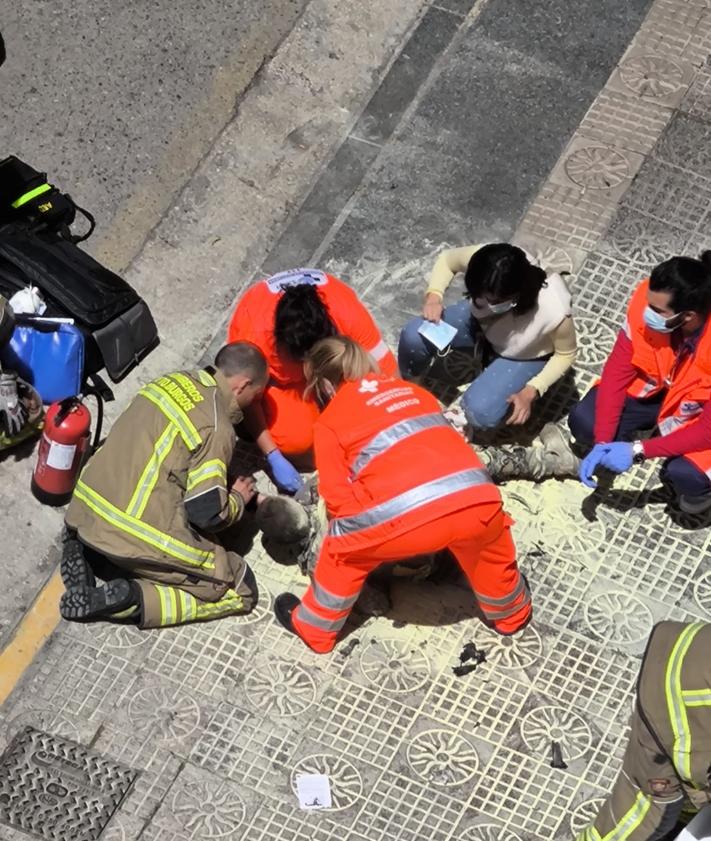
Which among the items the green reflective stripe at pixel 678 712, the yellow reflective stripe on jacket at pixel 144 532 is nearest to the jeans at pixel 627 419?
the green reflective stripe at pixel 678 712

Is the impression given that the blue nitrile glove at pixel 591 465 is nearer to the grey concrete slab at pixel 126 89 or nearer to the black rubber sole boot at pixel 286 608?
the black rubber sole boot at pixel 286 608

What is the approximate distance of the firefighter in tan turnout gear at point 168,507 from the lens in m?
4.68

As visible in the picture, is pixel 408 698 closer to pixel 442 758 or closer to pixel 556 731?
pixel 442 758

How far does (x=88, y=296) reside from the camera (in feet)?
18.0

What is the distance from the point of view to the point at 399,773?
463 cm

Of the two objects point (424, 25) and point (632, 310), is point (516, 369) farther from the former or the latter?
point (424, 25)

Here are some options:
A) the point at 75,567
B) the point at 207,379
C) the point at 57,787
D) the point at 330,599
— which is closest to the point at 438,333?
the point at 207,379

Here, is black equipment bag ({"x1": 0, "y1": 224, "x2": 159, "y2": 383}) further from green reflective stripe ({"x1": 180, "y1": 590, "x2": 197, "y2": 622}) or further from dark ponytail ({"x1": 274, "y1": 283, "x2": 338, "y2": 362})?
green reflective stripe ({"x1": 180, "y1": 590, "x2": 197, "y2": 622})

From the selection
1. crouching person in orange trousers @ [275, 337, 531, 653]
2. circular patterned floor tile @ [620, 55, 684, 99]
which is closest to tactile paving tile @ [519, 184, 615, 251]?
circular patterned floor tile @ [620, 55, 684, 99]

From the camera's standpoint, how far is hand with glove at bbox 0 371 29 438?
5.16 metres

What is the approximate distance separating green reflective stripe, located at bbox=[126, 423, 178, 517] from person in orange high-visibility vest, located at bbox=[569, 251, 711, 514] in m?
1.59

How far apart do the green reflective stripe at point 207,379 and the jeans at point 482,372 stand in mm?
892

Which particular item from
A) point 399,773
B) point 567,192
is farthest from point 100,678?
point 567,192

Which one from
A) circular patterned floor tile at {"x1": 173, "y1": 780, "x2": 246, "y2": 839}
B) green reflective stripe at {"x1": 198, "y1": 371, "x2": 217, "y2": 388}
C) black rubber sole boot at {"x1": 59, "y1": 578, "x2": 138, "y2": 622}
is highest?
green reflective stripe at {"x1": 198, "y1": 371, "x2": 217, "y2": 388}
